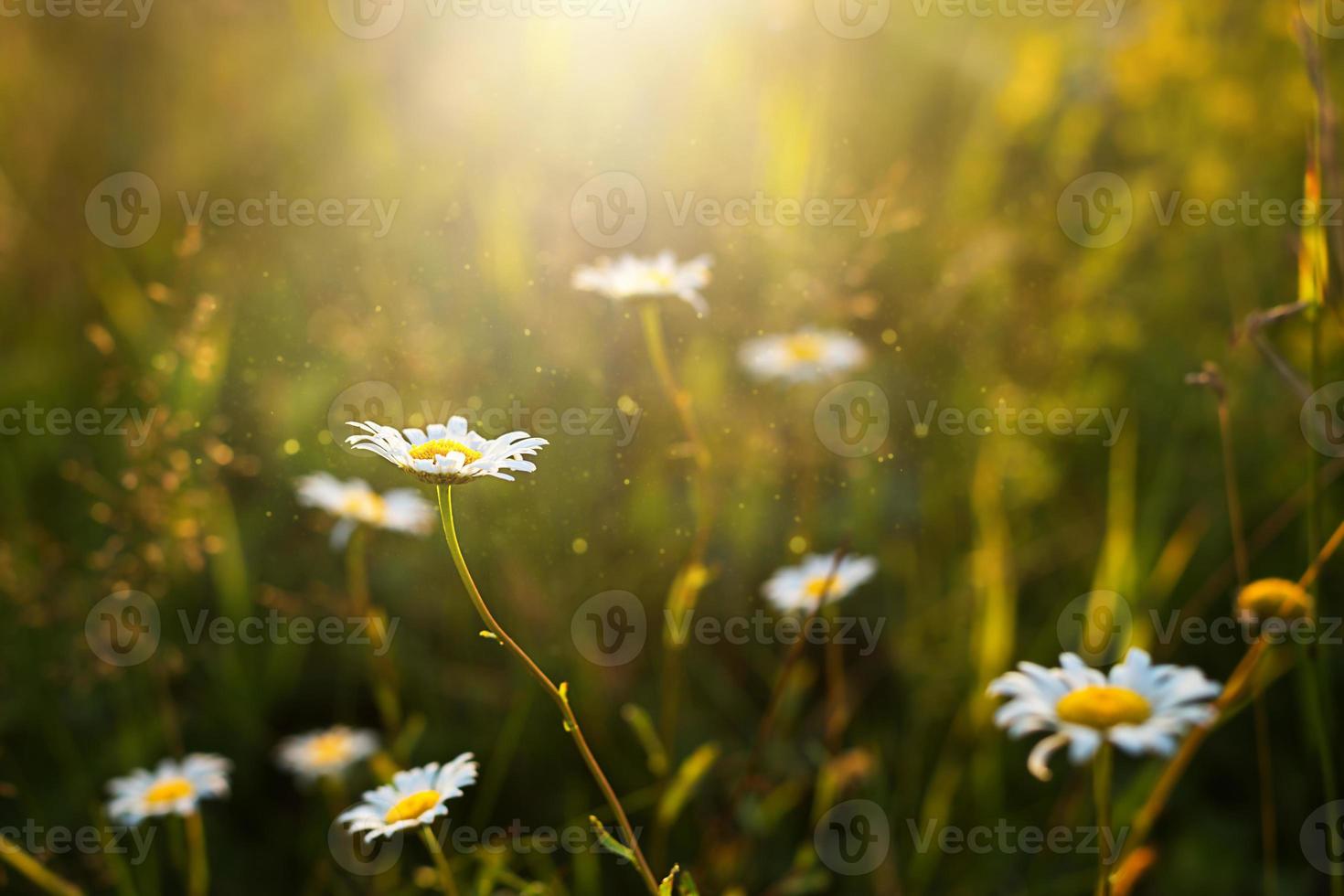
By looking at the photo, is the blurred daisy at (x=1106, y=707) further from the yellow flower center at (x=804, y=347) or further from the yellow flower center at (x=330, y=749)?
the yellow flower center at (x=804, y=347)

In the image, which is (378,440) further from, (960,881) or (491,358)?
(491,358)

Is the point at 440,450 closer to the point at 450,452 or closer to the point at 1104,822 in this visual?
the point at 450,452

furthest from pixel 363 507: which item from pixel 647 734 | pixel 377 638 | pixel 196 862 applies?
pixel 647 734

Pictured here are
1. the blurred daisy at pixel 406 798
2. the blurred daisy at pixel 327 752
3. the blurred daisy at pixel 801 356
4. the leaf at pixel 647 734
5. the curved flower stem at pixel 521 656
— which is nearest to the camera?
the curved flower stem at pixel 521 656

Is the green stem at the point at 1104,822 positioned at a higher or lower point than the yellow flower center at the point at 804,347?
lower

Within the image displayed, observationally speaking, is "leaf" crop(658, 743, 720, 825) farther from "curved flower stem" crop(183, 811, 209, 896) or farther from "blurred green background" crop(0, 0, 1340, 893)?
"curved flower stem" crop(183, 811, 209, 896)

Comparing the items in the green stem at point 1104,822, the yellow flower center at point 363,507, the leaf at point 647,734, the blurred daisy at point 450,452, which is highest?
the yellow flower center at point 363,507

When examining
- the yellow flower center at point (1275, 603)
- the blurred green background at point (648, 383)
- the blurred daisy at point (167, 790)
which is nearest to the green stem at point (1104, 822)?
the yellow flower center at point (1275, 603)
